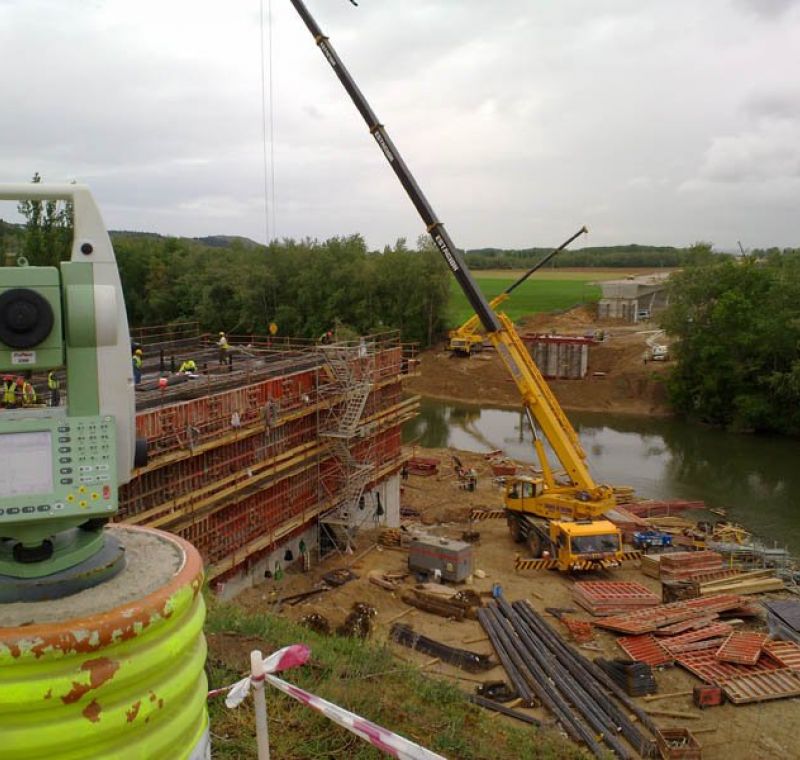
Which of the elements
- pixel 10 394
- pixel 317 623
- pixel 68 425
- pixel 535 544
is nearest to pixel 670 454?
pixel 535 544

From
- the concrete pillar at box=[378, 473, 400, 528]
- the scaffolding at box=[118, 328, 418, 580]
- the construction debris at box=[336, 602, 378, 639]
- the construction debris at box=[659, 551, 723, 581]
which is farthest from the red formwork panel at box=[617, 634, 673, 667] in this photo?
the concrete pillar at box=[378, 473, 400, 528]

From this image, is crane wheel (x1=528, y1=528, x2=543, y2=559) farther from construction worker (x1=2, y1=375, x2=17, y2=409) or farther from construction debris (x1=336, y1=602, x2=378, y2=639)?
construction worker (x1=2, y1=375, x2=17, y2=409)

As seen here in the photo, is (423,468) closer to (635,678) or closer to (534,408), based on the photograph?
(534,408)

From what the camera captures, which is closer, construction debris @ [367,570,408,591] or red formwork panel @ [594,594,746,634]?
red formwork panel @ [594,594,746,634]

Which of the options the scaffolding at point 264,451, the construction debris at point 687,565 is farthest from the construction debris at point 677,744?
the scaffolding at point 264,451

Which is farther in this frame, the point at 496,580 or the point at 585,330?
the point at 585,330

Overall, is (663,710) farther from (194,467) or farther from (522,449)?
(522,449)

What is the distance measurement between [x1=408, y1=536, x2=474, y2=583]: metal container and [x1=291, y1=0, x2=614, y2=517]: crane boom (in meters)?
3.80

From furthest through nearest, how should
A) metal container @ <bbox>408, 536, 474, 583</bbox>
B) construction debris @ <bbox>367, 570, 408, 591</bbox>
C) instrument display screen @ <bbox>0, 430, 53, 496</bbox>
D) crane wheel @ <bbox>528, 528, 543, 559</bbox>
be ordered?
crane wheel @ <bbox>528, 528, 543, 559</bbox>, metal container @ <bbox>408, 536, 474, 583</bbox>, construction debris @ <bbox>367, 570, 408, 591</bbox>, instrument display screen @ <bbox>0, 430, 53, 496</bbox>

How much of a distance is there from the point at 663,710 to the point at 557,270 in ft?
465

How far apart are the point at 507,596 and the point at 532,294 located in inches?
3412

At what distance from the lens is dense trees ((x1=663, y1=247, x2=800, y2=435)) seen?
4397 cm

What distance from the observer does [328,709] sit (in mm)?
3617

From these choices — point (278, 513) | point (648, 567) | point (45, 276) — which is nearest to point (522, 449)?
point (648, 567)
